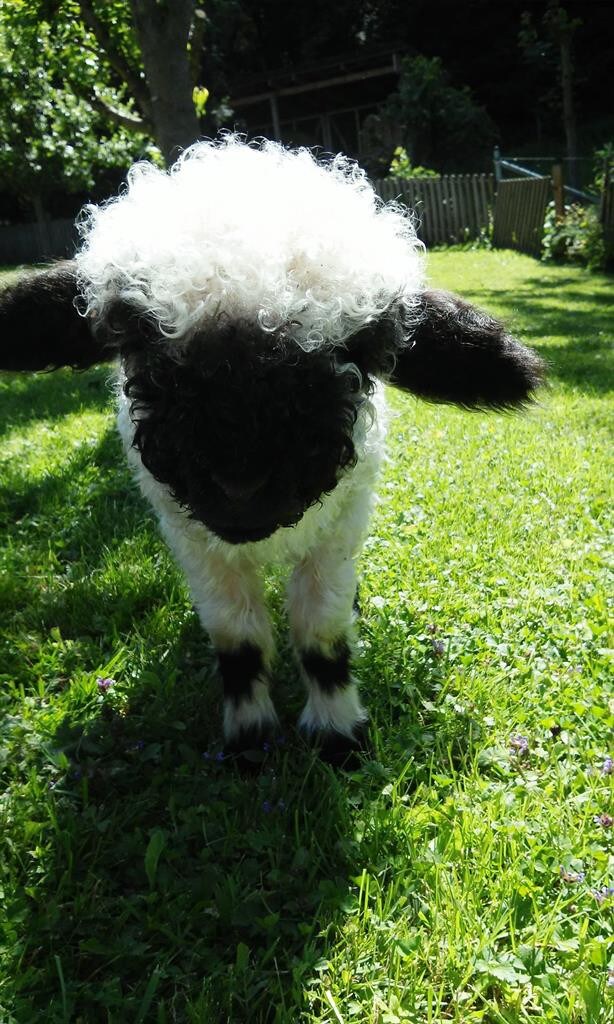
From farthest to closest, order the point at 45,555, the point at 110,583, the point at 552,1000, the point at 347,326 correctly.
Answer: the point at 45,555, the point at 110,583, the point at 347,326, the point at 552,1000

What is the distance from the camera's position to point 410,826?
96.3 inches

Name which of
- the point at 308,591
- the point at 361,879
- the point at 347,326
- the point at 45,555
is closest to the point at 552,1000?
the point at 361,879

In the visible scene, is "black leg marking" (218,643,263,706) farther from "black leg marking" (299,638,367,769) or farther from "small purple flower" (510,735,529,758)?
"small purple flower" (510,735,529,758)

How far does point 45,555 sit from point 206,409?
250cm

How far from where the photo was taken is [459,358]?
104 inches

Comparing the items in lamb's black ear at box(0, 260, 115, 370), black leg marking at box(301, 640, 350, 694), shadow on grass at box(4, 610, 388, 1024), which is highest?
lamb's black ear at box(0, 260, 115, 370)

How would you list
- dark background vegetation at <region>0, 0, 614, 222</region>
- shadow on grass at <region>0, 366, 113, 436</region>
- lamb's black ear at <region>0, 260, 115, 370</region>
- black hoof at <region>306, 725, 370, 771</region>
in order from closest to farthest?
lamb's black ear at <region>0, 260, 115, 370</region>, black hoof at <region>306, 725, 370, 771</region>, shadow on grass at <region>0, 366, 113, 436</region>, dark background vegetation at <region>0, 0, 614, 222</region>

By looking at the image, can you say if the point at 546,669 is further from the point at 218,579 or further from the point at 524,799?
the point at 218,579

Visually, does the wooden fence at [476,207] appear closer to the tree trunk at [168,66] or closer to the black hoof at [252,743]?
the tree trunk at [168,66]

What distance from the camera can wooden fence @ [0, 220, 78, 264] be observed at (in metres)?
27.7

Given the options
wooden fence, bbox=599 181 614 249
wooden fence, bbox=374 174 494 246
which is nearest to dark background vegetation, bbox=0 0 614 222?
wooden fence, bbox=374 174 494 246

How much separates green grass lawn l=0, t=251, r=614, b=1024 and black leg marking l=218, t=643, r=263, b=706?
0.69ft

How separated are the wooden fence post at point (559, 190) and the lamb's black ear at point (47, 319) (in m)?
14.7

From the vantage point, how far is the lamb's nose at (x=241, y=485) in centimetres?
206
